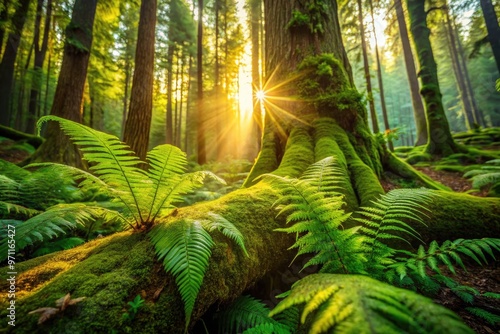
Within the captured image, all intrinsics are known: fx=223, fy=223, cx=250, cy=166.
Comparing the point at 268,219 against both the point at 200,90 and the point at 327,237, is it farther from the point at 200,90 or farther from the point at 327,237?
the point at 200,90

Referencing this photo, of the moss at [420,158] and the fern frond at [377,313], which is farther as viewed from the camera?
the moss at [420,158]

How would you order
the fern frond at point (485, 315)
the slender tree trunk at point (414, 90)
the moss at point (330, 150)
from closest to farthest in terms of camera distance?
the fern frond at point (485, 315)
the moss at point (330, 150)
the slender tree trunk at point (414, 90)

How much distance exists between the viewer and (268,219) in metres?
2.17

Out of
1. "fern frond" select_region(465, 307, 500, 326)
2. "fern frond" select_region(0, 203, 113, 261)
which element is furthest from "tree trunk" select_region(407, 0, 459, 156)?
"fern frond" select_region(0, 203, 113, 261)

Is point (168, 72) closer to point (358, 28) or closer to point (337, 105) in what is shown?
point (358, 28)

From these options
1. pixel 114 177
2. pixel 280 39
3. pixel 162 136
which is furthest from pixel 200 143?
pixel 162 136

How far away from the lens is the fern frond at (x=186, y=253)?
3.69 feet

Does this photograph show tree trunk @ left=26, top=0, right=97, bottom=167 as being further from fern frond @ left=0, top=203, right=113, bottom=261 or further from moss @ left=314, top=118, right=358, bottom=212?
moss @ left=314, top=118, right=358, bottom=212

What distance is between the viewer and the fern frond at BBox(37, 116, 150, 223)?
1.67 metres

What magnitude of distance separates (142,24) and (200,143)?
25.9 ft

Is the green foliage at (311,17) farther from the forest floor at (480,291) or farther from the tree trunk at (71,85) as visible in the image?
the tree trunk at (71,85)

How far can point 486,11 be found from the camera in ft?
36.7

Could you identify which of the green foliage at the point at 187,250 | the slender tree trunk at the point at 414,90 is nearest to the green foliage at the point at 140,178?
the green foliage at the point at 187,250

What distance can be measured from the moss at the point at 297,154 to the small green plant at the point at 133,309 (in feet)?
6.87
